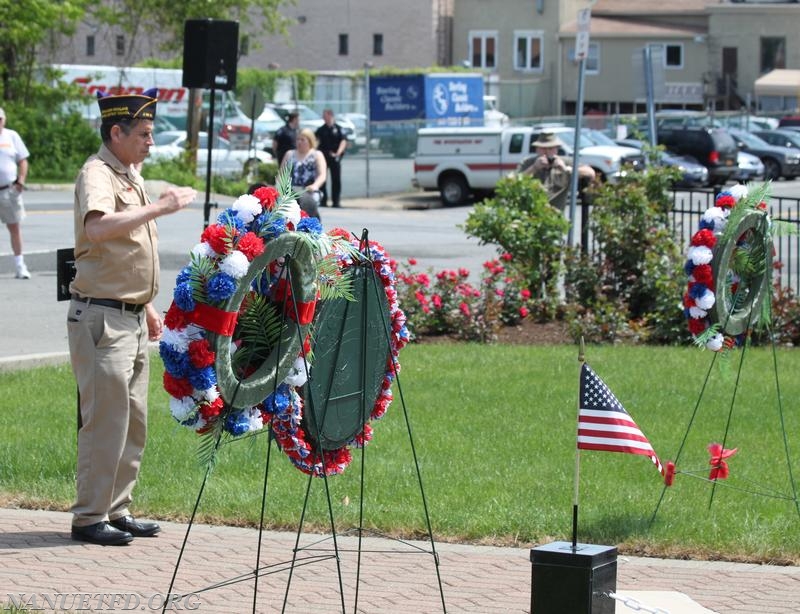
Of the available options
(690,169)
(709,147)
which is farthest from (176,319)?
(709,147)

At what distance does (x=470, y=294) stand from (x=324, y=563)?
7226mm

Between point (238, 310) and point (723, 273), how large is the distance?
3.19m

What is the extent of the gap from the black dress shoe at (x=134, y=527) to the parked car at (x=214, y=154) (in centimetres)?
2693

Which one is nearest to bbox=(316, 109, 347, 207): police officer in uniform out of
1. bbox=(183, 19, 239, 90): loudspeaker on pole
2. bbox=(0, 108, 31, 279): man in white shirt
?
bbox=(0, 108, 31, 279): man in white shirt

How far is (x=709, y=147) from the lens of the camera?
4038 cm

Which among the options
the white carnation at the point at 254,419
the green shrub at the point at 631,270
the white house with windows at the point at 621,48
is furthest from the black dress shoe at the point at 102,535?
the white house with windows at the point at 621,48

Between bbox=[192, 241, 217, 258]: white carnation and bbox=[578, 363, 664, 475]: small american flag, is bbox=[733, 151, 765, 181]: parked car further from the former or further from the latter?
bbox=[192, 241, 217, 258]: white carnation

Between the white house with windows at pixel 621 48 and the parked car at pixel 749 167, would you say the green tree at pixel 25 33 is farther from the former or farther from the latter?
the white house with windows at pixel 621 48

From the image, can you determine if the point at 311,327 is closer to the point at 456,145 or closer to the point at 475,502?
the point at 475,502

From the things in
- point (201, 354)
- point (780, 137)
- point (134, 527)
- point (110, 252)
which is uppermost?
point (780, 137)

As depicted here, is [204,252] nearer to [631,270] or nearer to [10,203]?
[631,270]

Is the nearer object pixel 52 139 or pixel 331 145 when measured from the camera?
pixel 331 145

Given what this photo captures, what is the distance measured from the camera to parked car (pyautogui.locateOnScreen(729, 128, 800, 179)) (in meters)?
45.1

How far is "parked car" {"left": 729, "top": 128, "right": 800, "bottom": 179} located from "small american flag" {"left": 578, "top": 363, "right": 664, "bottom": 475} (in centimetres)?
4090
